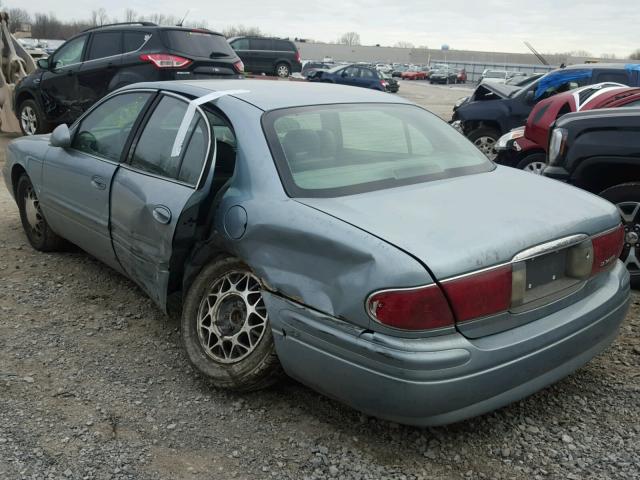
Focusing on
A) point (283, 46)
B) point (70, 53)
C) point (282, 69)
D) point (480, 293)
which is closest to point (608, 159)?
point (480, 293)

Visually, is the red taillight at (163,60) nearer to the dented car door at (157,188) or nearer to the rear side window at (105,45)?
the rear side window at (105,45)

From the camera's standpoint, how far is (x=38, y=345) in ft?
11.9

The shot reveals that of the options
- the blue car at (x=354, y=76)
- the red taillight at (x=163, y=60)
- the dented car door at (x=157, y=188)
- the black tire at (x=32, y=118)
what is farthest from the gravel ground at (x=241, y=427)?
the blue car at (x=354, y=76)

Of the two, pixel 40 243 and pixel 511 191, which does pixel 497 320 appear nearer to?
pixel 511 191

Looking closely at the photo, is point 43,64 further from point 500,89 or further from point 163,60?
point 500,89

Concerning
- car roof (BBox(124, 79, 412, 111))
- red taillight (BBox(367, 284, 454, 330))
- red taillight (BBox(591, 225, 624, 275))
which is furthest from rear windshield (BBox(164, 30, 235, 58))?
red taillight (BBox(367, 284, 454, 330))

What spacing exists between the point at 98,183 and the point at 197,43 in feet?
23.6

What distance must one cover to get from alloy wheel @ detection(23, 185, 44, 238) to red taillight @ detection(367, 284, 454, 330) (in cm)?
359

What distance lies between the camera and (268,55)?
2772cm

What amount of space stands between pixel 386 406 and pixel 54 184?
3148mm

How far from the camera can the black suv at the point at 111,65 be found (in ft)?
33.0

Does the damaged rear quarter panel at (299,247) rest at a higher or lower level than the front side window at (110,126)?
lower

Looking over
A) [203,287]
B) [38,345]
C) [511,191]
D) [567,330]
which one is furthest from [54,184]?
[567,330]

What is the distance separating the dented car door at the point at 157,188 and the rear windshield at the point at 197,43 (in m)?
6.89
